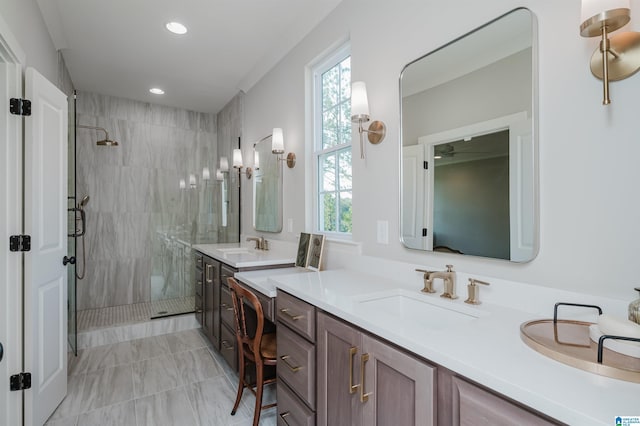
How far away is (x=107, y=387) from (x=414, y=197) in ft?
8.66

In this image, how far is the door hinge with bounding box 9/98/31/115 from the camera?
5.97ft

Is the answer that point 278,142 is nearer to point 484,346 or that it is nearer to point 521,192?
point 521,192

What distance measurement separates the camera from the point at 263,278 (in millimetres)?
2264

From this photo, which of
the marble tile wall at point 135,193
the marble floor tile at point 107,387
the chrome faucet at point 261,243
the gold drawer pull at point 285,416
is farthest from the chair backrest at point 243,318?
the marble tile wall at point 135,193

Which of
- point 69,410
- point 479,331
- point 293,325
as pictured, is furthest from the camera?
point 69,410

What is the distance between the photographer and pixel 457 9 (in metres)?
1.53

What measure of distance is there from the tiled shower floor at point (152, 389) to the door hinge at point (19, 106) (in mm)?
1889

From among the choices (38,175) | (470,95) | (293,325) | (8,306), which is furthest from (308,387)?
(38,175)

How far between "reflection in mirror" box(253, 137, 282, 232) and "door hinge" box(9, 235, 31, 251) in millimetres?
1814

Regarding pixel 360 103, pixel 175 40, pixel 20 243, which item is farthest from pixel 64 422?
pixel 175 40

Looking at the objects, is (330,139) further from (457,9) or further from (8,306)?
(8,306)

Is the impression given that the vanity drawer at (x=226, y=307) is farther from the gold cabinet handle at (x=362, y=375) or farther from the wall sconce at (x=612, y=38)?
the wall sconce at (x=612, y=38)

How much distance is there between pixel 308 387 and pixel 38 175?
2.00 m

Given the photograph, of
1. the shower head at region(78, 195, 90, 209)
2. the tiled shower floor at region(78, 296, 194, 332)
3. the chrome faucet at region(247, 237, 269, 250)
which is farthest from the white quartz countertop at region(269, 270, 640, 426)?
the shower head at region(78, 195, 90, 209)
